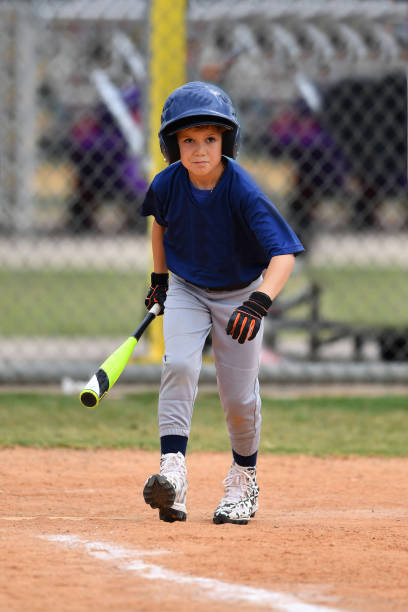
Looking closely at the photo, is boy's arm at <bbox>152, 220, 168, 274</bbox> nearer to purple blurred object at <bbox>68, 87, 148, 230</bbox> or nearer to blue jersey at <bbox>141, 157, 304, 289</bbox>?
blue jersey at <bbox>141, 157, 304, 289</bbox>

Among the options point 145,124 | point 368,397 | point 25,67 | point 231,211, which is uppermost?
point 25,67

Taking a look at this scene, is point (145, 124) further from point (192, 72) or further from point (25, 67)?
point (25, 67)

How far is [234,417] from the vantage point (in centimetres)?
414

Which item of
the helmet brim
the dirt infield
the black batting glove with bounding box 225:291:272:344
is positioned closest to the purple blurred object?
the dirt infield

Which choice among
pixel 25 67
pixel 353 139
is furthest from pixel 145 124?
pixel 353 139

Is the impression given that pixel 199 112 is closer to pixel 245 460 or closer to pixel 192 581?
pixel 245 460

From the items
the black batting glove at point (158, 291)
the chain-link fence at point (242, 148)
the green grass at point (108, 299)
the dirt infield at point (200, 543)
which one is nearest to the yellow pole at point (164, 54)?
the chain-link fence at point (242, 148)

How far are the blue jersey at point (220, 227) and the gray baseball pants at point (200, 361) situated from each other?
85 millimetres

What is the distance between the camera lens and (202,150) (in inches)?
154

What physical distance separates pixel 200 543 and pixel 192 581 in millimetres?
419

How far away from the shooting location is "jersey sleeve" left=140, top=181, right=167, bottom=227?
4129 mm

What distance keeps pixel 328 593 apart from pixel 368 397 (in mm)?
4109

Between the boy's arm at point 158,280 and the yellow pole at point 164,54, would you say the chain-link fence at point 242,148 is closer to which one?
the yellow pole at point 164,54

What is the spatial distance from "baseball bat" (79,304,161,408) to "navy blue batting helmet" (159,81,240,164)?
0.72 meters
